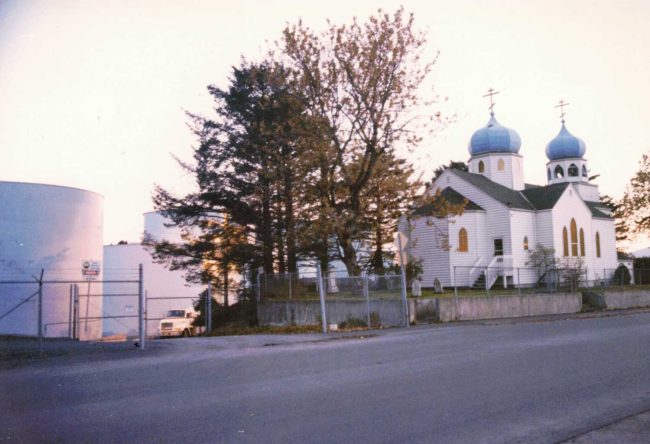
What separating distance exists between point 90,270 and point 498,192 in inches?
1051

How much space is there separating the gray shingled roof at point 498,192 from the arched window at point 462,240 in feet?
10.6

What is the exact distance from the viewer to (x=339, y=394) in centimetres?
873

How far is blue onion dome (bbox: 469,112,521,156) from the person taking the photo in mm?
51094

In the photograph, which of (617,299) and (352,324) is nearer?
(352,324)

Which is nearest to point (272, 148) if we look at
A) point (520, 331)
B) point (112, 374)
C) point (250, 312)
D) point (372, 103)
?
point (372, 103)

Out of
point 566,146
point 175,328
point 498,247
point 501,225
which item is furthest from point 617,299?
point 566,146

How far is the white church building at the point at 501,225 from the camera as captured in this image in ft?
134

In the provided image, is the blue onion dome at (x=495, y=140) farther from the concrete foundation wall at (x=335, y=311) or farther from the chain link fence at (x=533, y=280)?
the concrete foundation wall at (x=335, y=311)

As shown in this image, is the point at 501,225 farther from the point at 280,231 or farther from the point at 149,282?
the point at 149,282

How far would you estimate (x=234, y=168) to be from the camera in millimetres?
32625

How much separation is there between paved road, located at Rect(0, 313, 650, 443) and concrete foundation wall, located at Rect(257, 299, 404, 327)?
8809 millimetres

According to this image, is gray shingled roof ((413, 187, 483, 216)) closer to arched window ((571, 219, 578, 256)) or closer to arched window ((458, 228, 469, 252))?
arched window ((458, 228, 469, 252))

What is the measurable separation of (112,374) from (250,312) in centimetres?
1761

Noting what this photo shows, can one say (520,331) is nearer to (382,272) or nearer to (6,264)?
(382,272)
